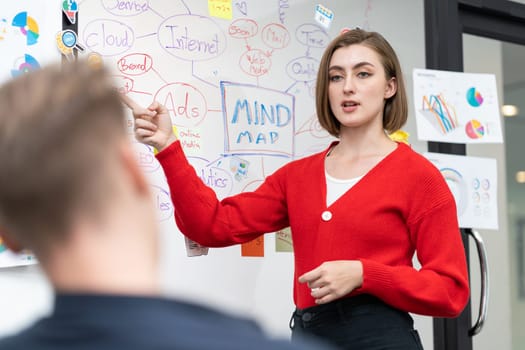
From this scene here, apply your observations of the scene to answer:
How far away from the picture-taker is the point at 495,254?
2871mm

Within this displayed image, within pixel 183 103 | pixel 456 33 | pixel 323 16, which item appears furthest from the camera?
pixel 456 33

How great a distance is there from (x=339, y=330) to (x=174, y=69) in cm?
81

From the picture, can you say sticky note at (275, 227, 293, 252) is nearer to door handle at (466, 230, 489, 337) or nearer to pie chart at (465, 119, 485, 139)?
door handle at (466, 230, 489, 337)

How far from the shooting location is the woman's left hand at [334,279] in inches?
60.9

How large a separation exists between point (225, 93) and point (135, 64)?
10.8 inches

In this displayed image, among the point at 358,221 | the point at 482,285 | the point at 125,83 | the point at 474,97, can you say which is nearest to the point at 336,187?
the point at 358,221

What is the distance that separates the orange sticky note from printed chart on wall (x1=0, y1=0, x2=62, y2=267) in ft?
1.93

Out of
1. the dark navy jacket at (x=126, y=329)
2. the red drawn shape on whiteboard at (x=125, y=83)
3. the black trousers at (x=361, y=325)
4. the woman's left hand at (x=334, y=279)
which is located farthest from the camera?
the red drawn shape on whiteboard at (x=125, y=83)

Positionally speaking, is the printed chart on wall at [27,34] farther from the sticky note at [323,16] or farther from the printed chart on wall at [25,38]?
the sticky note at [323,16]

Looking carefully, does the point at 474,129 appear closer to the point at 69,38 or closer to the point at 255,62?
the point at 255,62

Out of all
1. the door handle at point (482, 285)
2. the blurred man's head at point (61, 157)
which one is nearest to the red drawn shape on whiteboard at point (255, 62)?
the door handle at point (482, 285)

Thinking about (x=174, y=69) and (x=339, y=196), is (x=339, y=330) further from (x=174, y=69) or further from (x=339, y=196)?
(x=174, y=69)

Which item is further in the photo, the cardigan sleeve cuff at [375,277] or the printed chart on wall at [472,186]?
the printed chart on wall at [472,186]

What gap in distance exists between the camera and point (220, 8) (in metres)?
2.10
